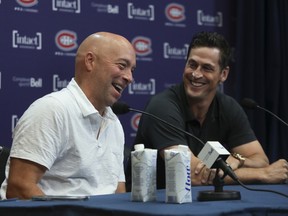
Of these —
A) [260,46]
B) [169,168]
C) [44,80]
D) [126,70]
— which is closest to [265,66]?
[260,46]


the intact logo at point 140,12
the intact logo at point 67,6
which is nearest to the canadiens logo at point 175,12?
the intact logo at point 140,12

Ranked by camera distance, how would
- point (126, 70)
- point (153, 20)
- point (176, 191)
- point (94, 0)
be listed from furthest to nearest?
point (153, 20) → point (94, 0) → point (126, 70) → point (176, 191)

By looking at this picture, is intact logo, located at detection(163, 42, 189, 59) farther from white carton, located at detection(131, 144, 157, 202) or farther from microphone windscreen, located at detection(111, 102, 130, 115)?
white carton, located at detection(131, 144, 157, 202)

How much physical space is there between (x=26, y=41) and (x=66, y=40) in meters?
0.30

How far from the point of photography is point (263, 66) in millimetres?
5238

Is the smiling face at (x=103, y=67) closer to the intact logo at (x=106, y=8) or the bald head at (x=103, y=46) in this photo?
the bald head at (x=103, y=46)

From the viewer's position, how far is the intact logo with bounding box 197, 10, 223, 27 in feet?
16.7

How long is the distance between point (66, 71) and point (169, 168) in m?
2.51

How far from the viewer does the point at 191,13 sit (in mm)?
5055

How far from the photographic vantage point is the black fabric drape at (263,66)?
17.0 ft

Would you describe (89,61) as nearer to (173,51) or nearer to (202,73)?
(202,73)

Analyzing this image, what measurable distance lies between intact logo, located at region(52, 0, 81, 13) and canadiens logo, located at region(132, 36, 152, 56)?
0.50 meters

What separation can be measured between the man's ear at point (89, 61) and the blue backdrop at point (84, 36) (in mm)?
1328

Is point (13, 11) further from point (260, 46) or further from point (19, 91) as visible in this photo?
point (260, 46)
